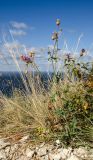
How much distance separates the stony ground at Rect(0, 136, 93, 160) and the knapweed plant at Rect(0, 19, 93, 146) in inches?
4.9

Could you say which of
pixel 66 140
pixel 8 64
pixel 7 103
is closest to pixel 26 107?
pixel 7 103

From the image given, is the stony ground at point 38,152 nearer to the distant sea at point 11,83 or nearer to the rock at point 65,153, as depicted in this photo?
the rock at point 65,153

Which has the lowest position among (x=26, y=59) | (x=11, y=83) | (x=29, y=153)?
(x=29, y=153)

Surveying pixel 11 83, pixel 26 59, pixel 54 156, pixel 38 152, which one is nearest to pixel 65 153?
pixel 54 156

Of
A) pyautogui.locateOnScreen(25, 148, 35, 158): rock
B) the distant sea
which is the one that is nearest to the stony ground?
pyautogui.locateOnScreen(25, 148, 35, 158): rock

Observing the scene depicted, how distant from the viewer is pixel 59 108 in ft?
17.6

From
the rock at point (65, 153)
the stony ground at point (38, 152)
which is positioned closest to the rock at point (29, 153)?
the stony ground at point (38, 152)

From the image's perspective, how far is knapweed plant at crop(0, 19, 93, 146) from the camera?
5.07m

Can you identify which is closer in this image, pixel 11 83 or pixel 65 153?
pixel 65 153

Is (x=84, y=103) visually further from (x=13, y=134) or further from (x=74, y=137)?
(x=13, y=134)

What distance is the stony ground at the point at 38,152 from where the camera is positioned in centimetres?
475

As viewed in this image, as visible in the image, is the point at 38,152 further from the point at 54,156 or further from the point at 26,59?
the point at 26,59

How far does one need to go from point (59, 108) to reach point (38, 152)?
711mm

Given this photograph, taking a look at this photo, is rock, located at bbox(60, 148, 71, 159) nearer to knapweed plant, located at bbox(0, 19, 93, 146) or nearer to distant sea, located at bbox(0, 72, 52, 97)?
knapweed plant, located at bbox(0, 19, 93, 146)
